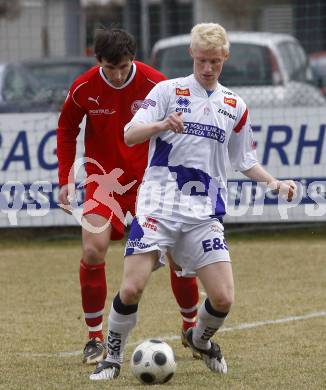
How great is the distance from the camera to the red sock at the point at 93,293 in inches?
271

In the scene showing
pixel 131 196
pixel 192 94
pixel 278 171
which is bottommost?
pixel 278 171

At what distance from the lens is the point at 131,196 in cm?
689

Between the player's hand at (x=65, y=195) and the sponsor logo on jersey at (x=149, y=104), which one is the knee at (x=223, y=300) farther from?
the player's hand at (x=65, y=195)

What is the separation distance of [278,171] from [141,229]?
20.4 ft

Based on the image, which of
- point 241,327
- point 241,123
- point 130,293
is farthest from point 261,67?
point 130,293

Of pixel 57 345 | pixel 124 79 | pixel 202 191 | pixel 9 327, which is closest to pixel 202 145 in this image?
pixel 202 191

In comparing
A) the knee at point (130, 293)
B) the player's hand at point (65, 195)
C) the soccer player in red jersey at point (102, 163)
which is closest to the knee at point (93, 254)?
the soccer player in red jersey at point (102, 163)

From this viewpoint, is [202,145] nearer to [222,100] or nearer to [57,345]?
[222,100]

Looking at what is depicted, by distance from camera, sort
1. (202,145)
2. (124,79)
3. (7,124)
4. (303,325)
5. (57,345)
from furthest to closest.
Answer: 1. (7,124)
2. (303,325)
3. (57,345)
4. (124,79)
5. (202,145)

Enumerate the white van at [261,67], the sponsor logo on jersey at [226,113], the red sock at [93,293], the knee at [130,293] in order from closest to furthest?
the knee at [130,293]
the sponsor logo on jersey at [226,113]
the red sock at [93,293]
the white van at [261,67]

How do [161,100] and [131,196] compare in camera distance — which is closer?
[161,100]

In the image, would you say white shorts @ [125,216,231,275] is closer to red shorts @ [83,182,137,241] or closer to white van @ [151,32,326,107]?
red shorts @ [83,182,137,241]

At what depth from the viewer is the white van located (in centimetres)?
1321

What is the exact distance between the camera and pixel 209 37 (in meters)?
5.79
